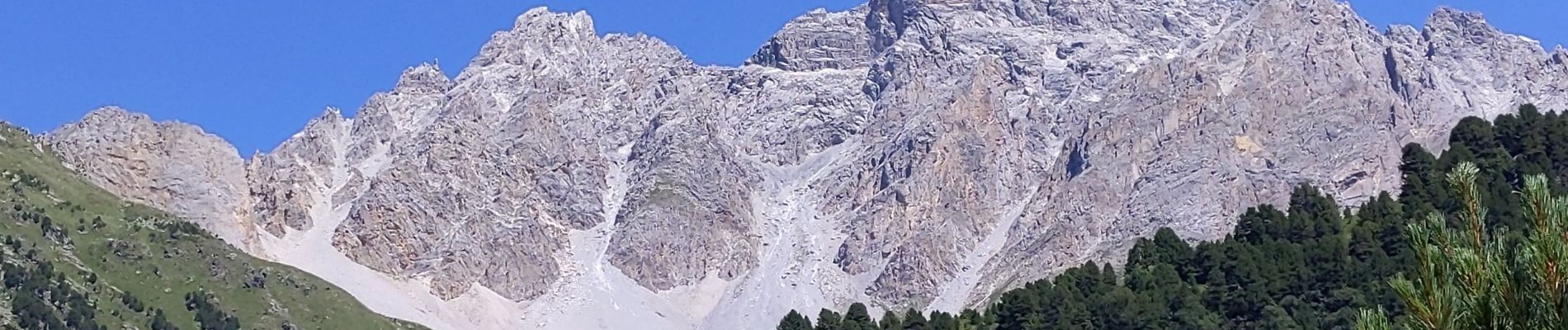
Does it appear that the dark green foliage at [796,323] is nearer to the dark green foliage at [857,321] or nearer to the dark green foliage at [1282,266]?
the dark green foliage at [857,321]

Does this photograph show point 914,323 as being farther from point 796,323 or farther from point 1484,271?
point 1484,271

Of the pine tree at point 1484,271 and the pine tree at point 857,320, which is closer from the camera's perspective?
the pine tree at point 1484,271

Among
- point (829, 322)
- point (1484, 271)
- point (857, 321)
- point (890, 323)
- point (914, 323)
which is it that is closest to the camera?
point (1484, 271)

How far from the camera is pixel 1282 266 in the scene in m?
96.2

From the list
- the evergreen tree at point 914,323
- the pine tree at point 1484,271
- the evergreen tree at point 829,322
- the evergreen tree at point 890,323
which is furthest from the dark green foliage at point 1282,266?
the pine tree at point 1484,271

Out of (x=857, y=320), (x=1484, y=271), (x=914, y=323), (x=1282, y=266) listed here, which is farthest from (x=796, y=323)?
(x=1484, y=271)

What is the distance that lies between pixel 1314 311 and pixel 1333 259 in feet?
16.3

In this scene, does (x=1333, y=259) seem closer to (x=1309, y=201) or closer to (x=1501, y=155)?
(x=1501, y=155)

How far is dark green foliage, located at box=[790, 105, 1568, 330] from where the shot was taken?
92250mm

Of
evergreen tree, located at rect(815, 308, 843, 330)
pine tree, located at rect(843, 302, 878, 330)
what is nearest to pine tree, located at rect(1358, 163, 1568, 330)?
pine tree, located at rect(843, 302, 878, 330)

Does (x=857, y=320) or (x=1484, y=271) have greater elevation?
(x=857, y=320)

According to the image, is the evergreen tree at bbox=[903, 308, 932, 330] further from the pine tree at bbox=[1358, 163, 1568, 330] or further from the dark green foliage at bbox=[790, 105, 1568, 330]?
the pine tree at bbox=[1358, 163, 1568, 330]

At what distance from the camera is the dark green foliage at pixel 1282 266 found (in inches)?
3632

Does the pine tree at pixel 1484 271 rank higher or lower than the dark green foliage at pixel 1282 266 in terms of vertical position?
lower
